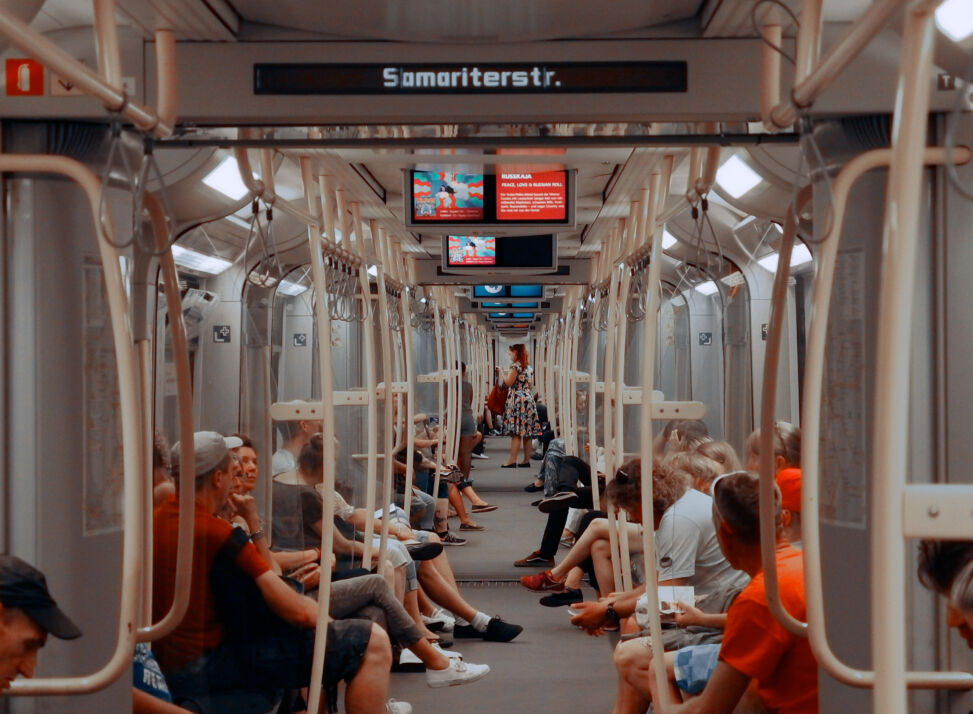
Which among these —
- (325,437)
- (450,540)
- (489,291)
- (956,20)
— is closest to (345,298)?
(325,437)

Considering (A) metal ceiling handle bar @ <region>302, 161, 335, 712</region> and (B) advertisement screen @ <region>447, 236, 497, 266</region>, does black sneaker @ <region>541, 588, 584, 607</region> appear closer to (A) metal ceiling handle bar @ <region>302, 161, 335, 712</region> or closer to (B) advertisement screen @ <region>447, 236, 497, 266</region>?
(B) advertisement screen @ <region>447, 236, 497, 266</region>

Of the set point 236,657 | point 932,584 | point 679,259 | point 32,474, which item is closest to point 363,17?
point 32,474

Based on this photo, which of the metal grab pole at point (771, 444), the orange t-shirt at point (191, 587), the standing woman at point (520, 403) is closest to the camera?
the metal grab pole at point (771, 444)

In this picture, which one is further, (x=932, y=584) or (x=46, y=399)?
(x=46, y=399)

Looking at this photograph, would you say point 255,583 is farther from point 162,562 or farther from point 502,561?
point 502,561

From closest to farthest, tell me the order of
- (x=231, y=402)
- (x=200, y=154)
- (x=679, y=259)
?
1. (x=200, y=154)
2. (x=231, y=402)
3. (x=679, y=259)

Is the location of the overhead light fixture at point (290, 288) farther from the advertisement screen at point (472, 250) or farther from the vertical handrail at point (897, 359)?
the advertisement screen at point (472, 250)

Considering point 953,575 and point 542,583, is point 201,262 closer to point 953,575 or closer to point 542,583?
point 953,575

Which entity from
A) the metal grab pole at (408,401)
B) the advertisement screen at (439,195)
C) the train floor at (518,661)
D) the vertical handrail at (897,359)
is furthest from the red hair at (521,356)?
the vertical handrail at (897,359)

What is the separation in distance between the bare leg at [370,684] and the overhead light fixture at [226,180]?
1.84 meters

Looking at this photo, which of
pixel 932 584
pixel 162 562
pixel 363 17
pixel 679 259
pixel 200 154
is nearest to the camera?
pixel 932 584

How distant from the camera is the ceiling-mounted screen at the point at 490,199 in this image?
5039 millimetres

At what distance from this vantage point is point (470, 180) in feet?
16.8

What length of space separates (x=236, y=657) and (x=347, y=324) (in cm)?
176
